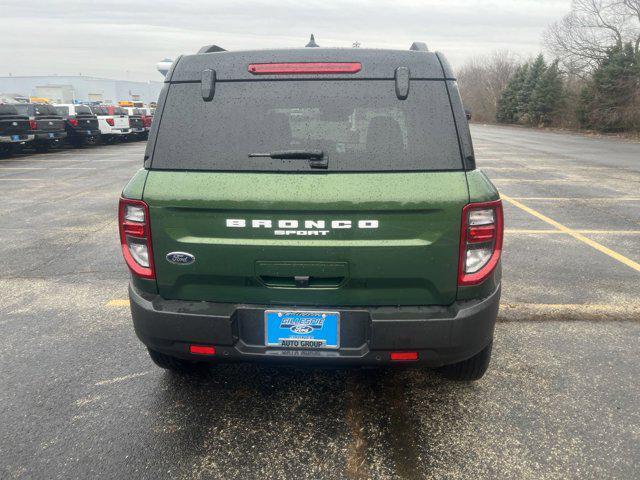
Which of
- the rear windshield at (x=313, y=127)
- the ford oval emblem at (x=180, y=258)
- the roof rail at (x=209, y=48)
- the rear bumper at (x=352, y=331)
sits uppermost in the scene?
the roof rail at (x=209, y=48)

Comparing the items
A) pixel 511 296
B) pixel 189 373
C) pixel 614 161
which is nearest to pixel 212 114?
pixel 189 373

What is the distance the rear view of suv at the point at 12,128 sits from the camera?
1716 centimetres

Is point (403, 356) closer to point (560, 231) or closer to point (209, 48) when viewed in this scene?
point (209, 48)

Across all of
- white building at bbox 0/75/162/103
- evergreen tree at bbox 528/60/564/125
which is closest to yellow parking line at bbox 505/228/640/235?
evergreen tree at bbox 528/60/564/125

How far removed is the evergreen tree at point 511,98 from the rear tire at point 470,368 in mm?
53421

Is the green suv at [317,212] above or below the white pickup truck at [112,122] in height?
above

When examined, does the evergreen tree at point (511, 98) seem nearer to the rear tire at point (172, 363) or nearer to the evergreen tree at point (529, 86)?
the evergreen tree at point (529, 86)

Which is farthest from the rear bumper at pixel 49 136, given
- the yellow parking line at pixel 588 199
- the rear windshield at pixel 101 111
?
the yellow parking line at pixel 588 199

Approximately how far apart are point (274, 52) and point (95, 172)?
1342cm

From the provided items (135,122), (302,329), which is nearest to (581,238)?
(302,329)

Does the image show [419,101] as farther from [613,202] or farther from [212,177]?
[613,202]

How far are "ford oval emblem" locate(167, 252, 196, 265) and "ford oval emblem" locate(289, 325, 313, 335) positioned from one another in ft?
1.92

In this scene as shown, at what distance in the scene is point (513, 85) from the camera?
53.7 m

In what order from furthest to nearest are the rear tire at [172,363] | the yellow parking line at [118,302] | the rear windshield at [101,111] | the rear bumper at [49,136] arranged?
the rear windshield at [101,111] → the rear bumper at [49,136] → the yellow parking line at [118,302] → the rear tire at [172,363]
